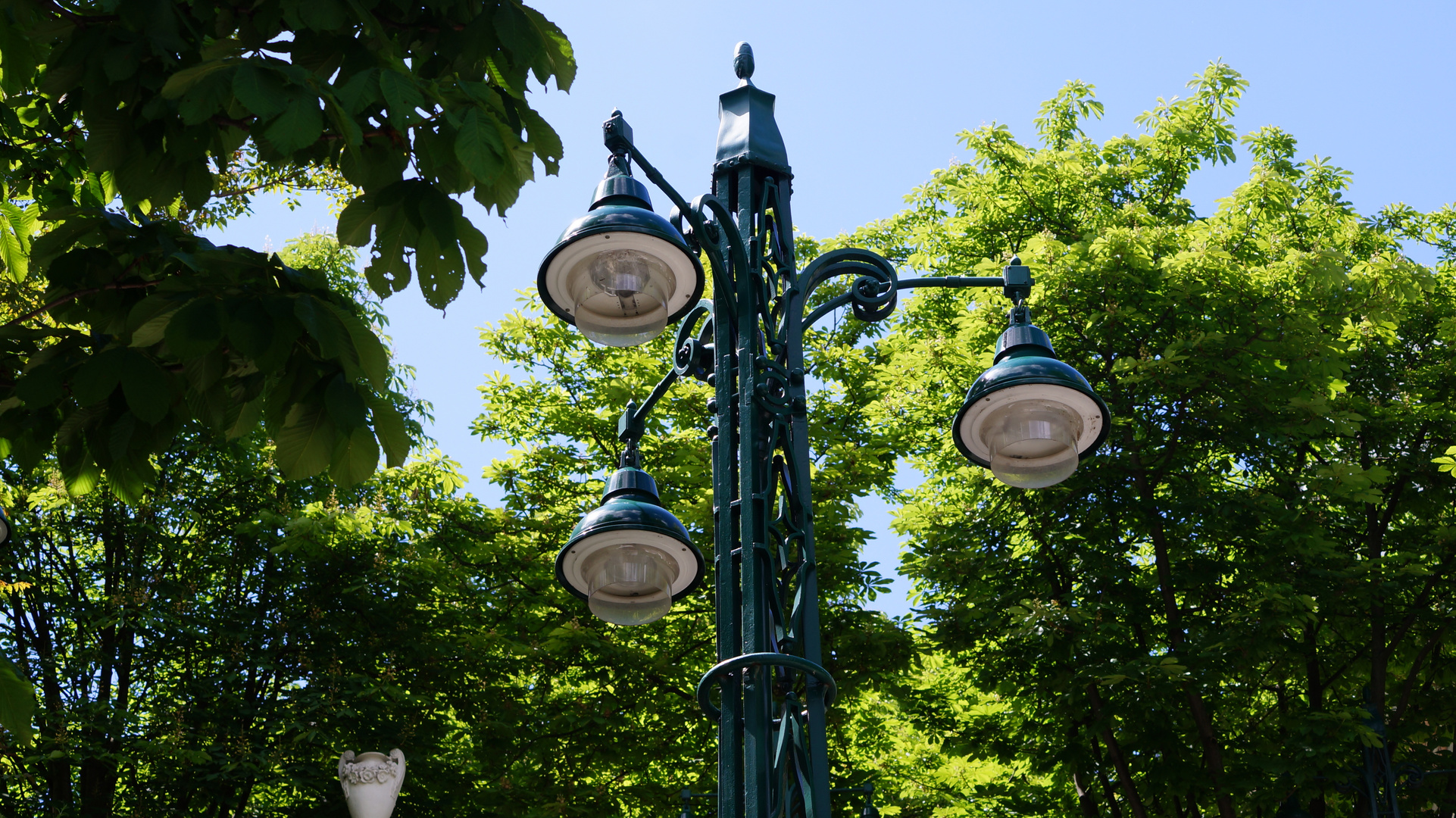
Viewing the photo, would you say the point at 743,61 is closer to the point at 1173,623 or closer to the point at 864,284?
the point at 864,284

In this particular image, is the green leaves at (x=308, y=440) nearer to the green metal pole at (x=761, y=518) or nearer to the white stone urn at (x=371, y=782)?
the green metal pole at (x=761, y=518)

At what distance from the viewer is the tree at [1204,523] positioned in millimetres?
12375

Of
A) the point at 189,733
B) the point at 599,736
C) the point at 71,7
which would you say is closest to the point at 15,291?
the point at 189,733

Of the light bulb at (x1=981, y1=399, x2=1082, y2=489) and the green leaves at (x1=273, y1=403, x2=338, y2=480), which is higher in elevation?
the light bulb at (x1=981, y1=399, x2=1082, y2=489)

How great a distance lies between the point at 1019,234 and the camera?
15.8 metres

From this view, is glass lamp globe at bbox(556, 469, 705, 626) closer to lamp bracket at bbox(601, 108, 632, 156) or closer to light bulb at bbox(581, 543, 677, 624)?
light bulb at bbox(581, 543, 677, 624)

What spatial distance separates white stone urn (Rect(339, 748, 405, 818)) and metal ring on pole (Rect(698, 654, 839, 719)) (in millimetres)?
8681

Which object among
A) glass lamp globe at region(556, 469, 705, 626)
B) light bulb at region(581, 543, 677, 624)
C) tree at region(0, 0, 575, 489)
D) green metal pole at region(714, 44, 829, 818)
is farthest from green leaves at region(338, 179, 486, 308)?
light bulb at region(581, 543, 677, 624)

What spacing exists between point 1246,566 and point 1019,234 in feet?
17.0

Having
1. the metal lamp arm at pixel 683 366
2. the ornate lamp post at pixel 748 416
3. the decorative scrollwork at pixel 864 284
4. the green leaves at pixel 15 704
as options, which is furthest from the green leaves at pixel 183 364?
the decorative scrollwork at pixel 864 284

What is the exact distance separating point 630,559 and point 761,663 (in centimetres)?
132

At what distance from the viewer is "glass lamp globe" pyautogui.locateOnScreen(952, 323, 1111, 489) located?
497cm

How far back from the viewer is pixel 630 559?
200 inches

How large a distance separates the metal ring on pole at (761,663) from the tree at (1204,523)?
333 inches
